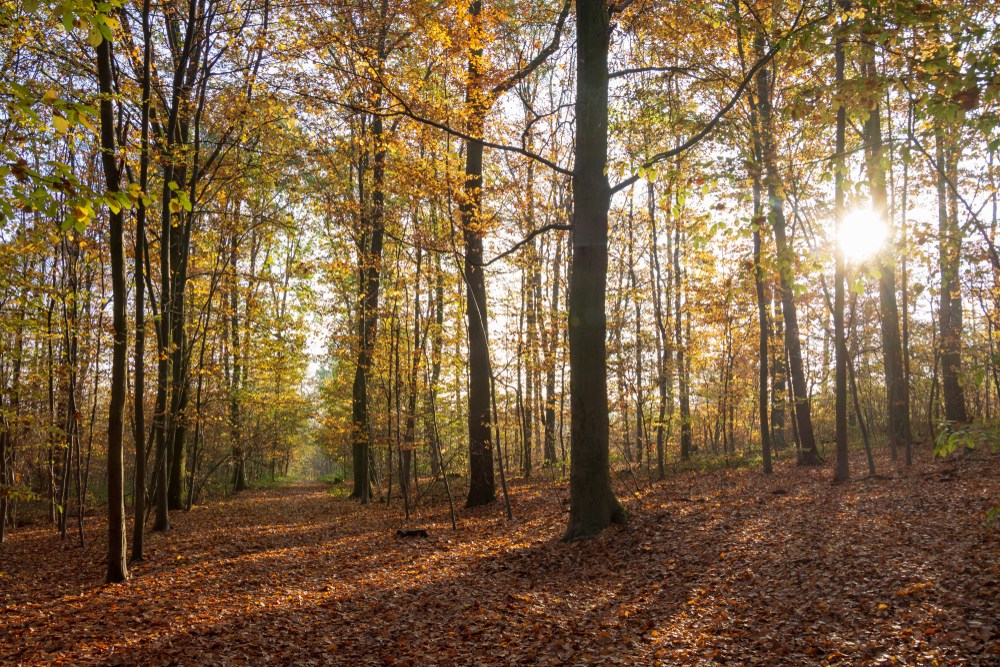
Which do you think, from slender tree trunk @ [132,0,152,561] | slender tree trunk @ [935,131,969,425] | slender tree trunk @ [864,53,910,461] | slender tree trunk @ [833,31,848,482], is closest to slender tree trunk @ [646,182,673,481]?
slender tree trunk @ [833,31,848,482]

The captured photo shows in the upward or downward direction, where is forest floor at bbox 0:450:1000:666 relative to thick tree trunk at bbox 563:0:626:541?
downward

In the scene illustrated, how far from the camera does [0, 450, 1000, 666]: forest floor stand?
4289 millimetres

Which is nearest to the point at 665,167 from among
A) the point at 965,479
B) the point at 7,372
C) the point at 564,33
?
the point at 564,33

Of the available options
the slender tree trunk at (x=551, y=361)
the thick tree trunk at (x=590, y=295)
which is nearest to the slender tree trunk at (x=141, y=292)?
the thick tree trunk at (x=590, y=295)

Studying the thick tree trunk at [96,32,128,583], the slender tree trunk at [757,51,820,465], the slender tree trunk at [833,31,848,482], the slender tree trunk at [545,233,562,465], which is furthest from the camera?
the slender tree trunk at [545,233,562,465]

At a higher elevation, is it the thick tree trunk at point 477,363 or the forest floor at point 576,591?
the thick tree trunk at point 477,363

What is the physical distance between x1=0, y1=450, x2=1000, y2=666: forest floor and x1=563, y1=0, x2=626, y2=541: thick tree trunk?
1.85 ft

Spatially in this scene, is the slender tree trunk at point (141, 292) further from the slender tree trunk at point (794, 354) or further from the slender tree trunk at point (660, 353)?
the slender tree trunk at point (794, 354)

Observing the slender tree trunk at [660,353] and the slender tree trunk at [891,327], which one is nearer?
the slender tree trunk at [891,327]

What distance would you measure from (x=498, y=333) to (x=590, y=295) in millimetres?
11354

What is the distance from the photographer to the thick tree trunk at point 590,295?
757cm

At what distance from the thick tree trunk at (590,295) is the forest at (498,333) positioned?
48 millimetres

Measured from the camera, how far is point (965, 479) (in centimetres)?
893

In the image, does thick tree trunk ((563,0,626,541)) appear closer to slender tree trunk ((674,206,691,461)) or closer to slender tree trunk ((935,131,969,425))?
slender tree trunk ((674,206,691,461))
